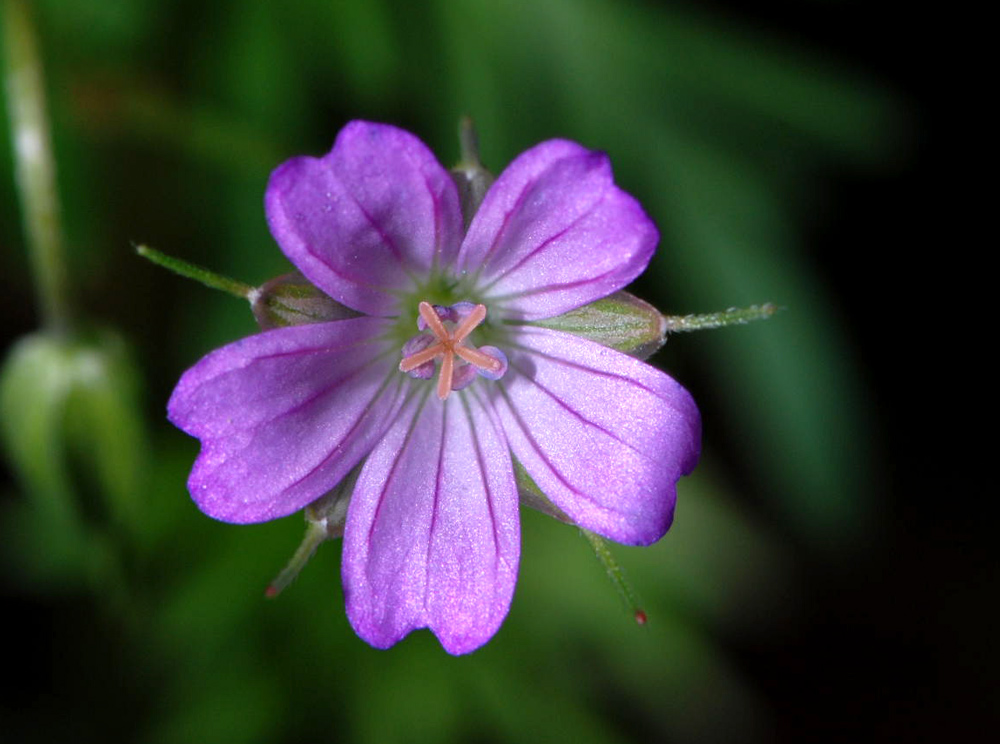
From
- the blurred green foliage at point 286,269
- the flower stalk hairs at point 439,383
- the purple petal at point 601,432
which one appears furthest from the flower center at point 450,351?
the blurred green foliage at point 286,269

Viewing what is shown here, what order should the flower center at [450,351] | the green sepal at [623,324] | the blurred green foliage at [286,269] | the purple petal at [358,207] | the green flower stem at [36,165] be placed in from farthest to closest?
the blurred green foliage at [286,269], the green flower stem at [36,165], the flower center at [450,351], the green sepal at [623,324], the purple petal at [358,207]

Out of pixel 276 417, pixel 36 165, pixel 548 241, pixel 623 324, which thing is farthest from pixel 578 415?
pixel 36 165

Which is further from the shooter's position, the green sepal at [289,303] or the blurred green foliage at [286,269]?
the blurred green foliage at [286,269]

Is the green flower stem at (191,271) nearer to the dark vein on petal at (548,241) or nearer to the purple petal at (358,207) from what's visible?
the purple petal at (358,207)

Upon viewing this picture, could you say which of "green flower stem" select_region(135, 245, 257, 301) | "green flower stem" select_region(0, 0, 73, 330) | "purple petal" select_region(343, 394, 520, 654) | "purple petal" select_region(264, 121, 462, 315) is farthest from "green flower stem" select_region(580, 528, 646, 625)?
"green flower stem" select_region(0, 0, 73, 330)

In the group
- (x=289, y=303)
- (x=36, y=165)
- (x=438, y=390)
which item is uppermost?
(x=289, y=303)

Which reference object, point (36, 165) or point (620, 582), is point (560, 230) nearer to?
point (620, 582)
